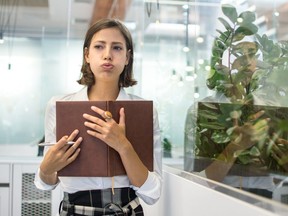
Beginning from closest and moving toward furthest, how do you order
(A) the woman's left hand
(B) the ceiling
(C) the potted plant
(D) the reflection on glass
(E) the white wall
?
1. (E) the white wall
2. (D) the reflection on glass
3. (A) the woman's left hand
4. (B) the ceiling
5. (C) the potted plant

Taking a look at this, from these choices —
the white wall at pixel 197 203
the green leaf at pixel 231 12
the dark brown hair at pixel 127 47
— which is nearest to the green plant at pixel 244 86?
the green leaf at pixel 231 12

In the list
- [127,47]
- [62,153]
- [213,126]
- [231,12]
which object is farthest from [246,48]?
[62,153]

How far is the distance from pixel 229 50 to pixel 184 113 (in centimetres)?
71

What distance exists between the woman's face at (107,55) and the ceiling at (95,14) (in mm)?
392

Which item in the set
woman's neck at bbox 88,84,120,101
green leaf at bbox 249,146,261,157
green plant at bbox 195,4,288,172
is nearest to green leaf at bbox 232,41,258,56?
green plant at bbox 195,4,288,172

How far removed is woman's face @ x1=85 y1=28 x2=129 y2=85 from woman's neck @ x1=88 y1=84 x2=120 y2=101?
0.02m

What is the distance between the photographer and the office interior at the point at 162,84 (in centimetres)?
104

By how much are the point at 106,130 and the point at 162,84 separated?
5.01 ft

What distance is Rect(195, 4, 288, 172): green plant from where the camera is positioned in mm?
994

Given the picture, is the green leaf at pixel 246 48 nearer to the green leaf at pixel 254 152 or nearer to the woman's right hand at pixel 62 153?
the green leaf at pixel 254 152

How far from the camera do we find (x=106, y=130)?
3.67ft

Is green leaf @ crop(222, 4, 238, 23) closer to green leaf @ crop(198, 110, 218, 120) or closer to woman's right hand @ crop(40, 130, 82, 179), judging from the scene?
green leaf @ crop(198, 110, 218, 120)

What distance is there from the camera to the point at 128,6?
17.0 ft

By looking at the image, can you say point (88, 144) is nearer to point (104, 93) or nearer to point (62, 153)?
point (62, 153)
